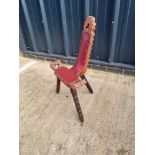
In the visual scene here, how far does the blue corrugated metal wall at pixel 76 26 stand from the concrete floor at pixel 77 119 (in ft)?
1.36

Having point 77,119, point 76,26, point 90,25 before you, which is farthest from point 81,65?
point 76,26

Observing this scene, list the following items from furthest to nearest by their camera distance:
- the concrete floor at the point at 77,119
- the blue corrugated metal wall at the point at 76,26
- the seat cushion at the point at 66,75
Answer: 1. the blue corrugated metal wall at the point at 76,26
2. the seat cushion at the point at 66,75
3. the concrete floor at the point at 77,119

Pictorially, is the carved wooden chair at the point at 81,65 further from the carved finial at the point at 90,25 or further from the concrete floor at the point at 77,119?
the concrete floor at the point at 77,119

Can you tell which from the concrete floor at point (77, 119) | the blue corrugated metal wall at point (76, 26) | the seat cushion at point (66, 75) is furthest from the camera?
the blue corrugated metal wall at point (76, 26)

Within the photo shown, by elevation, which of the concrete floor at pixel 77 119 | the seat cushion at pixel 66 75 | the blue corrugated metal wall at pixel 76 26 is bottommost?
the concrete floor at pixel 77 119

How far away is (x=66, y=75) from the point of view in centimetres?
193

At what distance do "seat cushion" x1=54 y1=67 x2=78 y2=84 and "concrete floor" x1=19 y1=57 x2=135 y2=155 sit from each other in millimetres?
413

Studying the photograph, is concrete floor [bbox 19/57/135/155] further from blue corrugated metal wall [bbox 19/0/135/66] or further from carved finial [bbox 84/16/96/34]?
carved finial [bbox 84/16/96/34]

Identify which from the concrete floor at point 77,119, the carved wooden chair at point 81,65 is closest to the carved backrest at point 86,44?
the carved wooden chair at point 81,65

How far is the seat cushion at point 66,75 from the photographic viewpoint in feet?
6.05

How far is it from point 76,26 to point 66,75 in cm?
98

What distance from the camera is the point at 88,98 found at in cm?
225
